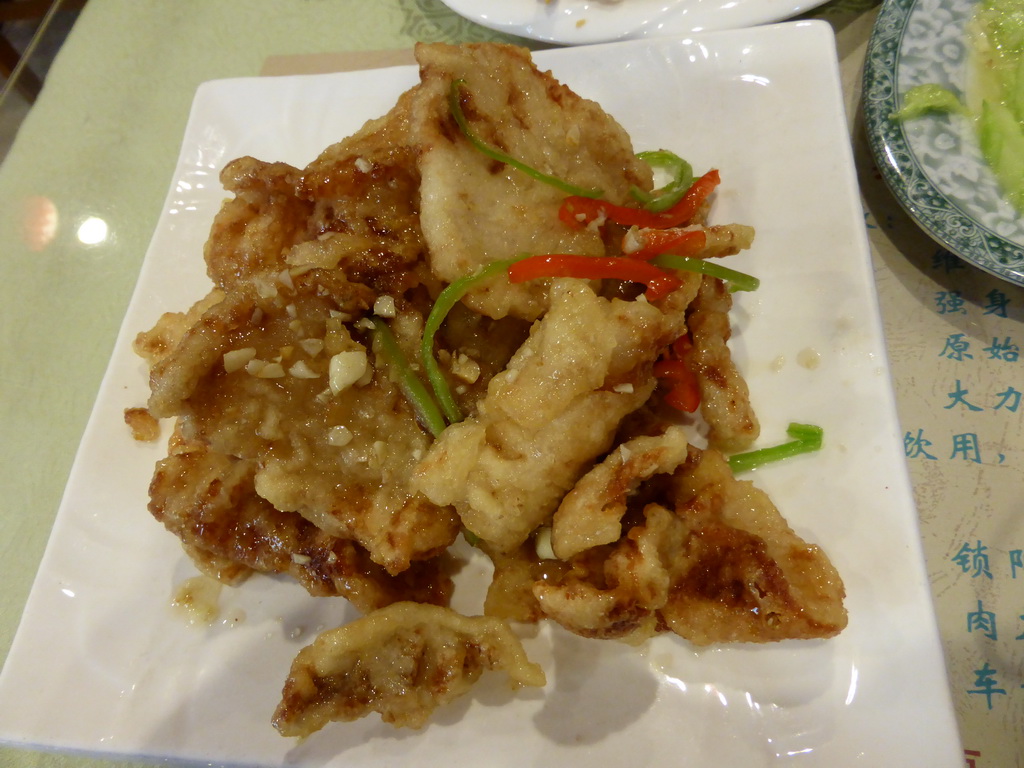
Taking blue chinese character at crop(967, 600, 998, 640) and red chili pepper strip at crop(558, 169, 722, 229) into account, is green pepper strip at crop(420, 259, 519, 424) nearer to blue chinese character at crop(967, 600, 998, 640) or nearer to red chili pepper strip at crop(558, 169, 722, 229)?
red chili pepper strip at crop(558, 169, 722, 229)

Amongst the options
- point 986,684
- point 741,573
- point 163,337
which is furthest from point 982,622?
point 163,337

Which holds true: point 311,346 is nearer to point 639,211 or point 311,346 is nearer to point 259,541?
point 259,541

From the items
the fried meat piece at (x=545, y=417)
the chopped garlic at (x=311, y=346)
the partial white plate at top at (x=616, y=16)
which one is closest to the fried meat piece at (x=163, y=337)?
the chopped garlic at (x=311, y=346)

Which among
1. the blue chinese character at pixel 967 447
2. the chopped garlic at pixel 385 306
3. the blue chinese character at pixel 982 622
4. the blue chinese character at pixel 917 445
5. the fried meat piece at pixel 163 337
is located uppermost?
the chopped garlic at pixel 385 306

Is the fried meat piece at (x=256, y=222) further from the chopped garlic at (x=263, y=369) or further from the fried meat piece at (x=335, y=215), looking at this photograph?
the chopped garlic at (x=263, y=369)

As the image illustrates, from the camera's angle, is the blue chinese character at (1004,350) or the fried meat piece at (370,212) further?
the blue chinese character at (1004,350)

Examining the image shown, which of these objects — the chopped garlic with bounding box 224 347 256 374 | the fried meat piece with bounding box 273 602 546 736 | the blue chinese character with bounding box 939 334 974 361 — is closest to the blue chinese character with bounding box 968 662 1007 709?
the blue chinese character with bounding box 939 334 974 361

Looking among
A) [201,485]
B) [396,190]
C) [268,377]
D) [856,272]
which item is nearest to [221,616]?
[201,485]

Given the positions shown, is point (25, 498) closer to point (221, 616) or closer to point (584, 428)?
point (221, 616)
